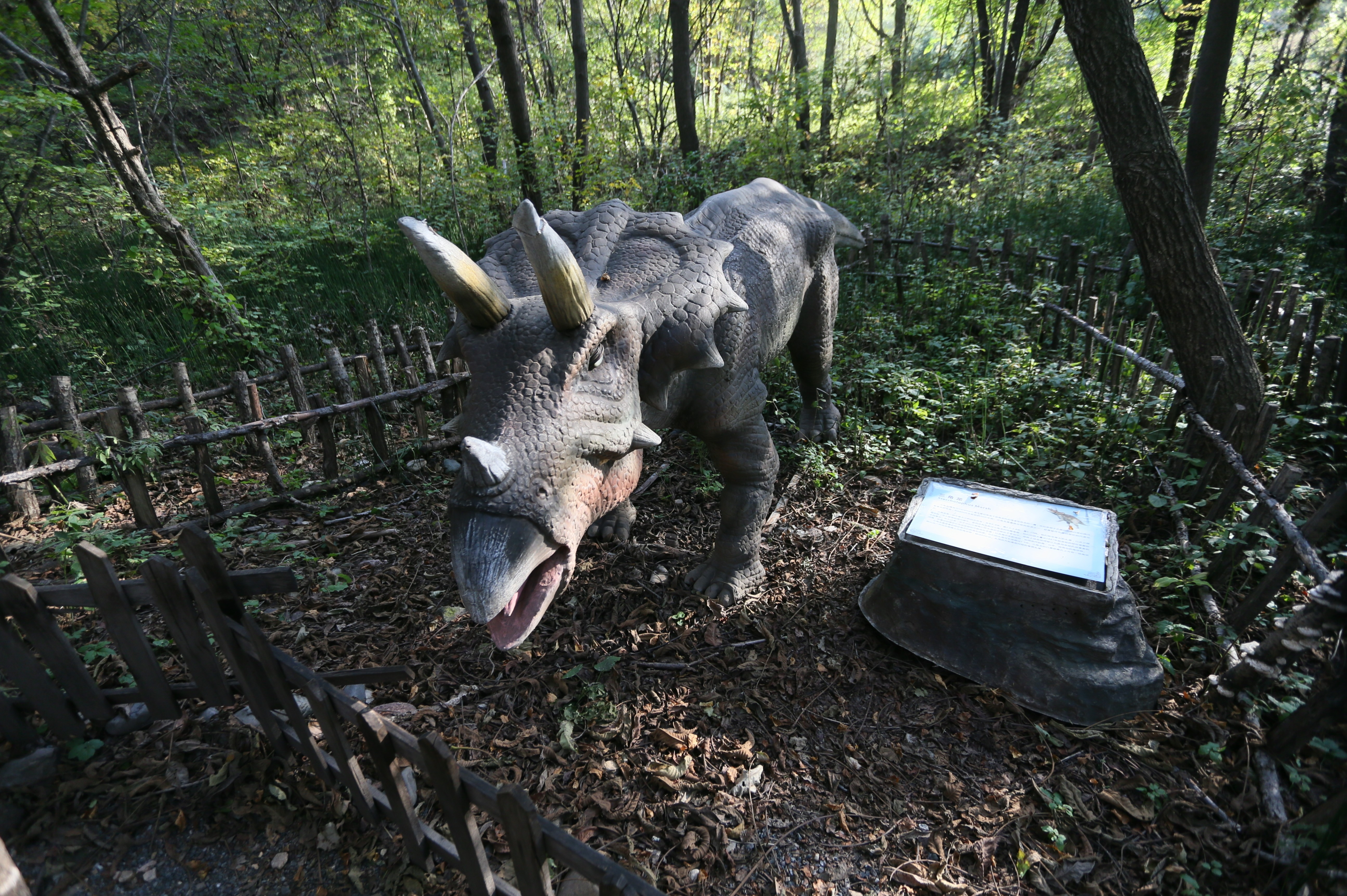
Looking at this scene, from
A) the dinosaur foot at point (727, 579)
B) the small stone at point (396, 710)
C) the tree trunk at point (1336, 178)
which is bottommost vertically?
the small stone at point (396, 710)

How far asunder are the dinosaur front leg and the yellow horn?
1374 mm

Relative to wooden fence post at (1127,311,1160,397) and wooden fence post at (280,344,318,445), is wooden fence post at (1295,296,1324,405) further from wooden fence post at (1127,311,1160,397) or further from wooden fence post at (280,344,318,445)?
wooden fence post at (280,344,318,445)

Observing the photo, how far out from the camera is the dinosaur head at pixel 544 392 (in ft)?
5.09

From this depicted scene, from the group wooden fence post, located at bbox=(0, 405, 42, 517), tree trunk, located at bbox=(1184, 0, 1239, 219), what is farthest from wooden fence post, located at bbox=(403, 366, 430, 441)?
tree trunk, located at bbox=(1184, 0, 1239, 219)

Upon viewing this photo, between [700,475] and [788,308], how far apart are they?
4.84 ft

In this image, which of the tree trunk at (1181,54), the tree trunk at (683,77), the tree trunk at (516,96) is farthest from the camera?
the tree trunk at (683,77)

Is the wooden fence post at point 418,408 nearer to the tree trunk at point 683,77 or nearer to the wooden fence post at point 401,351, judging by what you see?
the wooden fence post at point 401,351

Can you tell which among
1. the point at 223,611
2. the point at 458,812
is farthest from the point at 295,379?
the point at 458,812

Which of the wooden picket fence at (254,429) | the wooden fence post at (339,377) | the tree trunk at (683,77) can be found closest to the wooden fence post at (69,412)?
the wooden picket fence at (254,429)

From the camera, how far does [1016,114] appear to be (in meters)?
11.5

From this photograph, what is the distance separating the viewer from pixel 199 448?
3.74 meters

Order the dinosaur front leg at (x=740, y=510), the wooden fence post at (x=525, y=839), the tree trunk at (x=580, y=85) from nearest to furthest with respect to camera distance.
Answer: the wooden fence post at (x=525, y=839)
the dinosaur front leg at (x=740, y=510)
the tree trunk at (x=580, y=85)

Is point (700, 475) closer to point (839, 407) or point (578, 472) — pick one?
point (839, 407)

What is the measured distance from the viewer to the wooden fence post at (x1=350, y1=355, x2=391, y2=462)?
4.30 metres
